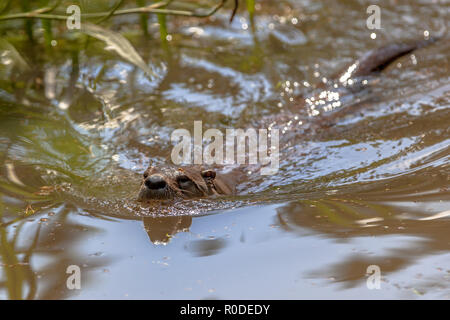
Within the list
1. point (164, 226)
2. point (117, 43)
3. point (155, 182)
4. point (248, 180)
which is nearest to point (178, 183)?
point (155, 182)

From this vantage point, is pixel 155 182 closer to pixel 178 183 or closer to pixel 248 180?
pixel 178 183

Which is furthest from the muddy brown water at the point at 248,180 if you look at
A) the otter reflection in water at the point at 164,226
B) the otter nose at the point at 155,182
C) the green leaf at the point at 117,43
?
the green leaf at the point at 117,43

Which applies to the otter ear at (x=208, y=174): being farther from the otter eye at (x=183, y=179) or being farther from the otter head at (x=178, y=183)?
the otter eye at (x=183, y=179)

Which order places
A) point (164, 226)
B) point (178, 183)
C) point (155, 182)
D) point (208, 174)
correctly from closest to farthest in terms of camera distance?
1. point (164, 226)
2. point (155, 182)
3. point (178, 183)
4. point (208, 174)

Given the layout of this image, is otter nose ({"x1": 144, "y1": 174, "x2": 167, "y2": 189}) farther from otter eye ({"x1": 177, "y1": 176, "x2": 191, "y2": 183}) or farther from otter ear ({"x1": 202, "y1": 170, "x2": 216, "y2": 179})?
otter ear ({"x1": 202, "y1": 170, "x2": 216, "y2": 179})

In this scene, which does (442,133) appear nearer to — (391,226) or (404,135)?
(404,135)
